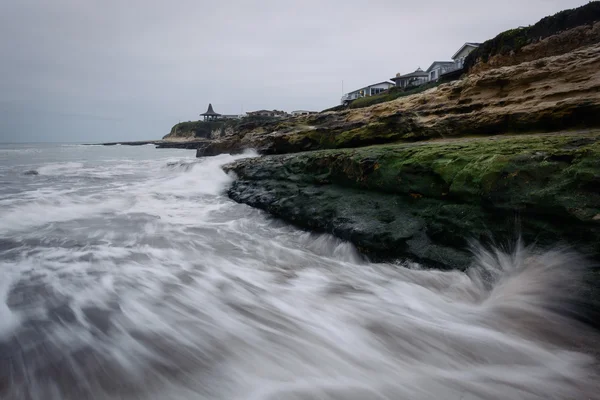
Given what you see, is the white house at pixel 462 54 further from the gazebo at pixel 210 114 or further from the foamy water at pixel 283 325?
the gazebo at pixel 210 114

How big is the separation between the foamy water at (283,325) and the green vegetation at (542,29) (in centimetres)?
1397

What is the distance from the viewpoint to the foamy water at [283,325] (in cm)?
179

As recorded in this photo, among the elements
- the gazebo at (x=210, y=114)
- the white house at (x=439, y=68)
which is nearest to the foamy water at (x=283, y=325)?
the white house at (x=439, y=68)

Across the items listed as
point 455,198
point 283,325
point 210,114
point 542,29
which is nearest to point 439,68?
point 542,29

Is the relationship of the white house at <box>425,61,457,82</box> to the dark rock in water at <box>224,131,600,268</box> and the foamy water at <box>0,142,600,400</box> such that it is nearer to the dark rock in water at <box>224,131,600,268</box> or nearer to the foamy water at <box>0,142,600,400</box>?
the dark rock in water at <box>224,131,600,268</box>

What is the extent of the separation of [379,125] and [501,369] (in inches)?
243

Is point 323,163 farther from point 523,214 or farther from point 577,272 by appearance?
point 577,272

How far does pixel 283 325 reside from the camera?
2549mm

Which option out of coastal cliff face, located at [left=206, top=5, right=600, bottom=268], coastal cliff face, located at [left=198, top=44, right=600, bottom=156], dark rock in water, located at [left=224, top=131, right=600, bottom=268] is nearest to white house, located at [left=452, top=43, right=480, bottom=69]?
coastal cliff face, located at [left=198, top=44, right=600, bottom=156]

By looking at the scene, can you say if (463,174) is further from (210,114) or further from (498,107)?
(210,114)

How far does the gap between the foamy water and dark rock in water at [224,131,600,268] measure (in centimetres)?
22

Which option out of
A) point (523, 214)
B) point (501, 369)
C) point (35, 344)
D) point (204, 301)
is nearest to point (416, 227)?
point (523, 214)

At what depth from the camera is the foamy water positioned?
70.3 inches

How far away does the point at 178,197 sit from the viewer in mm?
7930
